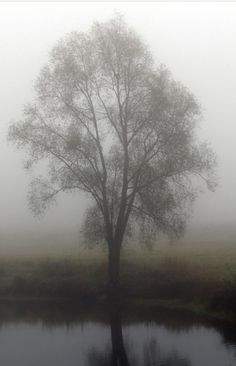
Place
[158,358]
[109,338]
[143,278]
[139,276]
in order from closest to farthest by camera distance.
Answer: [158,358] < [109,338] < [143,278] < [139,276]

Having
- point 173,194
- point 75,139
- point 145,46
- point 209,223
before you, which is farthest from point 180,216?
point 209,223

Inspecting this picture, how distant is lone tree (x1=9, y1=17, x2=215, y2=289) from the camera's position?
34.8 m

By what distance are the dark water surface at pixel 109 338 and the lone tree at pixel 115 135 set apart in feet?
15.4

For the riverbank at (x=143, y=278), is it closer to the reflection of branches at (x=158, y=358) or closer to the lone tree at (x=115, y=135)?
the lone tree at (x=115, y=135)

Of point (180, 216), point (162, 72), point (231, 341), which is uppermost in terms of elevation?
point (162, 72)

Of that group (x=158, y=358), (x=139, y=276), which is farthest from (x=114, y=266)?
(x=158, y=358)

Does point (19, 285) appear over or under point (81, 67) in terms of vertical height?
under

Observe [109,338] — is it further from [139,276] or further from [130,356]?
[139,276]

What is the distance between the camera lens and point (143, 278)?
3719 cm

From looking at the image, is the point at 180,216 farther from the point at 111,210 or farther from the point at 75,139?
the point at 75,139

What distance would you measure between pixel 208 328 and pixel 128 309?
717 centimetres

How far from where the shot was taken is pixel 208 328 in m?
27.5

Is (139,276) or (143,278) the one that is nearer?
(143,278)

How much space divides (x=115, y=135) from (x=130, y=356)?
16685mm
